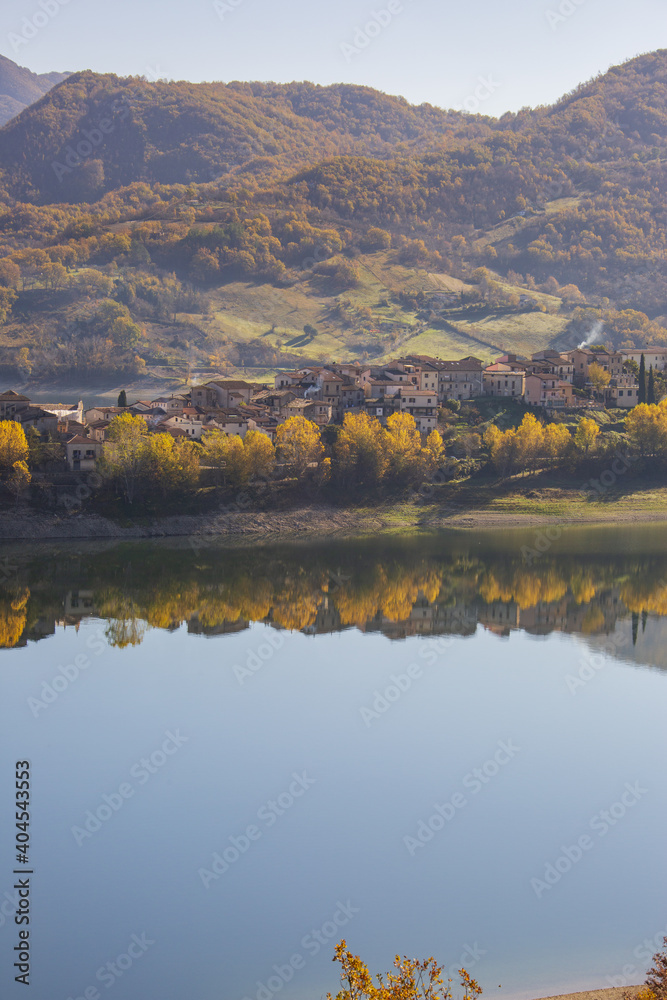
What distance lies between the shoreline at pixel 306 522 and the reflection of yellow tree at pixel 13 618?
9246 millimetres

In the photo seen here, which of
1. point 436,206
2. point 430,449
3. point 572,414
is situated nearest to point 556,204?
point 436,206

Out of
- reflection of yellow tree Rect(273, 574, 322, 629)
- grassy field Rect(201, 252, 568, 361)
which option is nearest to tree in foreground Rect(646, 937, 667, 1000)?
reflection of yellow tree Rect(273, 574, 322, 629)

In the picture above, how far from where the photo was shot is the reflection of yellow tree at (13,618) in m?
35.8

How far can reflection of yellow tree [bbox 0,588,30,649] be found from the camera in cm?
3575

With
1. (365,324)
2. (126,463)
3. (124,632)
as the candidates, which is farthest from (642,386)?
(365,324)

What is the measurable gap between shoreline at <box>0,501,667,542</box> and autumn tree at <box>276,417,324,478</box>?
276cm

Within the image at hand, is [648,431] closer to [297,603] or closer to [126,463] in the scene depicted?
[126,463]

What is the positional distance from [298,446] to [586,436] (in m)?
17.9

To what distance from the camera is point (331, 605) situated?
1604 inches

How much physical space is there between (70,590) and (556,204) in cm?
17467

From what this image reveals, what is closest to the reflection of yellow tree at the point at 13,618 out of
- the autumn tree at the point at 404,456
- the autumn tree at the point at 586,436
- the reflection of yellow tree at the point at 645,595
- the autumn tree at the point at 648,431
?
the reflection of yellow tree at the point at 645,595

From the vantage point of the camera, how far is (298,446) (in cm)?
5794

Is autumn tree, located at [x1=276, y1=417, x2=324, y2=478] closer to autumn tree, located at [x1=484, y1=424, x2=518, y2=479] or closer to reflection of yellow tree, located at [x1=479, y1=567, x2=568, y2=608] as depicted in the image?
autumn tree, located at [x1=484, y1=424, x2=518, y2=479]

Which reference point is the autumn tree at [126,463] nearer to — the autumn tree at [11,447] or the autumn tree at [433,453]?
the autumn tree at [11,447]
